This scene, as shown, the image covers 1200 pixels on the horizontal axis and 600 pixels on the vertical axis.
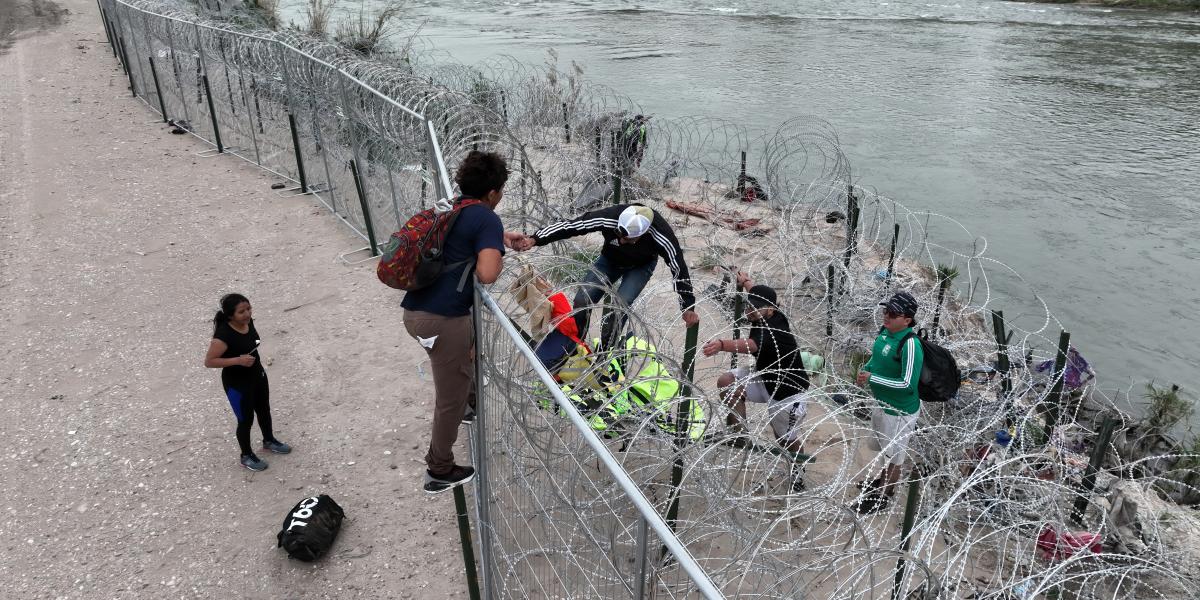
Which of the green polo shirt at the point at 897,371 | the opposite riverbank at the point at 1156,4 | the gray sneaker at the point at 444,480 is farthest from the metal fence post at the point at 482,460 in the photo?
the opposite riverbank at the point at 1156,4

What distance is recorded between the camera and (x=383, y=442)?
5.50 meters

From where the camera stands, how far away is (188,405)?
5.92 meters

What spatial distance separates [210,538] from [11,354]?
11.0ft

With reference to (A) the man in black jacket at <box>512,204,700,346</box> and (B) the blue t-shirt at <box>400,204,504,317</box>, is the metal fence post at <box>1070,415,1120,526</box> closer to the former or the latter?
(A) the man in black jacket at <box>512,204,700,346</box>

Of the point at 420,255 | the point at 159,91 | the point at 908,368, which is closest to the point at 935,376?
the point at 908,368

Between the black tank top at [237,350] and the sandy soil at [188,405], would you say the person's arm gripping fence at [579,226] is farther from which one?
the black tank top at [237,350]

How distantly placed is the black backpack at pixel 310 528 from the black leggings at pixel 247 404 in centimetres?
69

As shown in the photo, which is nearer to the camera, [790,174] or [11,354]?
[11,354]

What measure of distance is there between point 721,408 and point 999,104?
70.0 ft

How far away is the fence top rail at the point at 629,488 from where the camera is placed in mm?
1864

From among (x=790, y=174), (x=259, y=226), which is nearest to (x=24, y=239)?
(x=259, y=226)

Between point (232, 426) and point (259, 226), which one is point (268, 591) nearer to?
point (232, 426)

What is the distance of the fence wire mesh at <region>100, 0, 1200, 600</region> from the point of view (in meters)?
3.06

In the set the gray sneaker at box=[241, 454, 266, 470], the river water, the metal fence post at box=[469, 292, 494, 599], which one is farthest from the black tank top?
the river water
